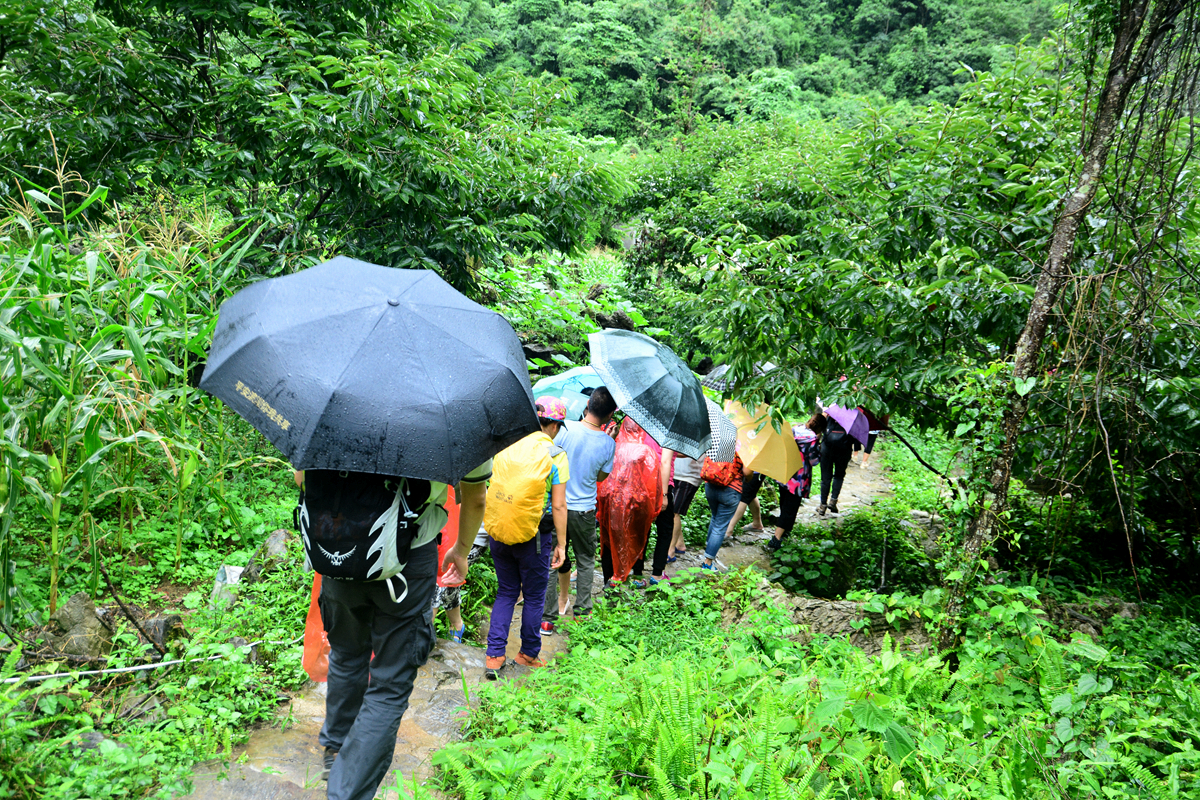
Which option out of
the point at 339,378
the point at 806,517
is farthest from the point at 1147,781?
the point at 806,517

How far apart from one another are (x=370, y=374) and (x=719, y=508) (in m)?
4.61

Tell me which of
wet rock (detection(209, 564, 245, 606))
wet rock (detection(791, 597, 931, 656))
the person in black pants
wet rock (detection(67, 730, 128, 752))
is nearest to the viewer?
wet rock (detection(67, 730, 128, 752))

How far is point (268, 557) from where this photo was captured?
13.4 feet

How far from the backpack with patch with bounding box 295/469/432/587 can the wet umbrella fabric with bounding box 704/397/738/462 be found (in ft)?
13.2

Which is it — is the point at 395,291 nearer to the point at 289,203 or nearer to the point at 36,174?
the point at 289,203

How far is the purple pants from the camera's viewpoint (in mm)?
4070

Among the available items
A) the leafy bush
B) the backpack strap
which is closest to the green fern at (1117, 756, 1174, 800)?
the backpack strap

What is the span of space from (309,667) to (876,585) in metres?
5.26

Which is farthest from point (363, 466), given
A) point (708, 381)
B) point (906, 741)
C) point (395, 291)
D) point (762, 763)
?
point (708, 381)

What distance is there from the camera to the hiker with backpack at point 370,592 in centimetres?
225

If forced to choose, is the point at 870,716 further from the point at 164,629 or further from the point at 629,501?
the point at 164,629

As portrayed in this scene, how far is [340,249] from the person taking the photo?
574 cm

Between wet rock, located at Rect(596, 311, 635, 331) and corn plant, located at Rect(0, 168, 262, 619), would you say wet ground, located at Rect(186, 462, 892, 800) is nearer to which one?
corn plant, located at Rect(0, 168, 262, 619)

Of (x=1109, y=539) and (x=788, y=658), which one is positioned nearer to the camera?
(x=788, y=658)
